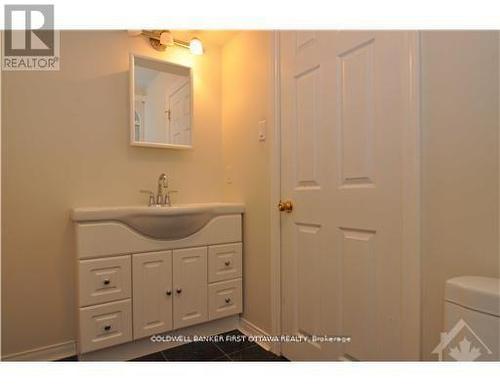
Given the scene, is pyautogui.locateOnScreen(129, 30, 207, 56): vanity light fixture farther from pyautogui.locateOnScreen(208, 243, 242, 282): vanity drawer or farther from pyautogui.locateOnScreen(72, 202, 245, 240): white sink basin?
pyautogui.locateOnScreen(208, 243, 242, 282): vanity drawer

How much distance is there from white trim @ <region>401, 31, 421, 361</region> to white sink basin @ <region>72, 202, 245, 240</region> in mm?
1024

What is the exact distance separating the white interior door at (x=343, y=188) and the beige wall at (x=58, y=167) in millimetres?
963

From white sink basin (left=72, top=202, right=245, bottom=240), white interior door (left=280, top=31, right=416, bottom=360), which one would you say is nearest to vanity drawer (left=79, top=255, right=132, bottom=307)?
white sink basin (left=72, top=202, right=245, bottom=240)

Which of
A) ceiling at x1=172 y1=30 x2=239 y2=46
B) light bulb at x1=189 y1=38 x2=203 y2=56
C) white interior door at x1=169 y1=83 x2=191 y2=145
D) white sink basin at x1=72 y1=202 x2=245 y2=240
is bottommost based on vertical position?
white sink basin at x1=72 y1=202 x2=245 y2=240

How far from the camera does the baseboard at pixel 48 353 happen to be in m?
1.35

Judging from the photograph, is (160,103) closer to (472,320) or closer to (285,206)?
(285,206)

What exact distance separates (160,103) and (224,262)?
3.52 ft

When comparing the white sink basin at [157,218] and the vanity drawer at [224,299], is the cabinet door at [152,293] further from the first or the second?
the vanity drawer at [224,299]

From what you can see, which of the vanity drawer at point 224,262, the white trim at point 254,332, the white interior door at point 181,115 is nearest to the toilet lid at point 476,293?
the white trim at point 254,332

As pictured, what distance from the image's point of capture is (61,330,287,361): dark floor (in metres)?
1.43

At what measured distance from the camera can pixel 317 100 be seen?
1.25m
